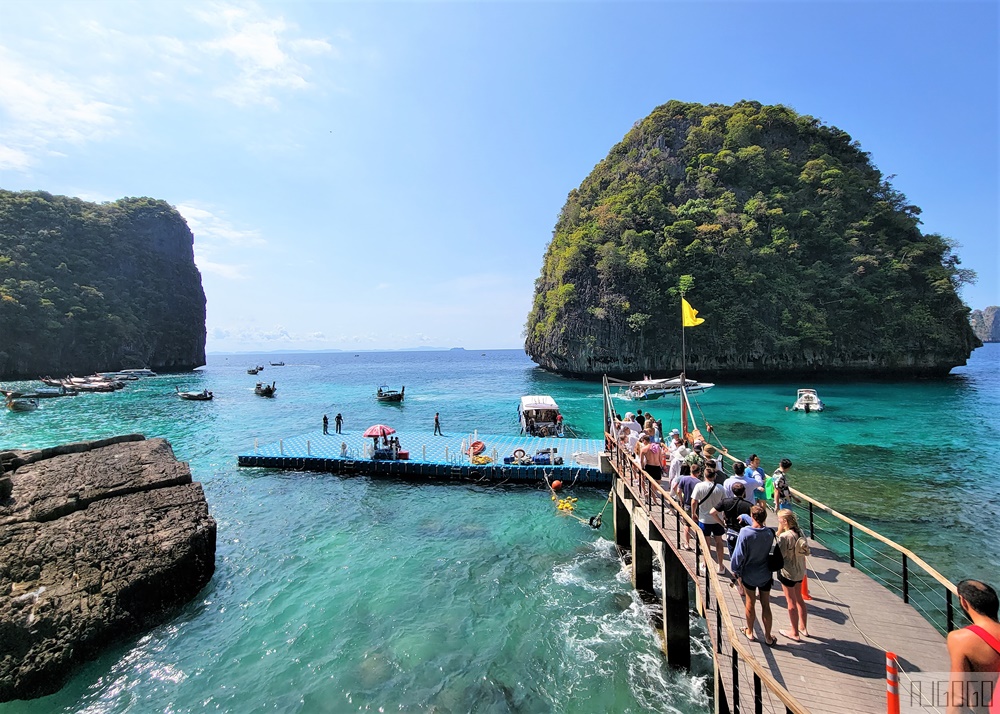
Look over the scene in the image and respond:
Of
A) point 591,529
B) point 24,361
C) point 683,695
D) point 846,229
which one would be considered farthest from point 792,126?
point 24,361

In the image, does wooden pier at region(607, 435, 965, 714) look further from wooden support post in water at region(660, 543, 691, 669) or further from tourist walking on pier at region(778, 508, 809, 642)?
tourist walking on pier at region(778, 508, 809, 642)

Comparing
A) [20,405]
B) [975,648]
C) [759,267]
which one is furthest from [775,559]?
[759,267]

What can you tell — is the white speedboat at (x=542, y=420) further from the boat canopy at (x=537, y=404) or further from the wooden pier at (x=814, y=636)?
the wooden pier at (x=814, y=636)

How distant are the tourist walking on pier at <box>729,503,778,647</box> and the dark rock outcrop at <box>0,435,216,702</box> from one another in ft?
43.0

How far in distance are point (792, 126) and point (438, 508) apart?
91810mm

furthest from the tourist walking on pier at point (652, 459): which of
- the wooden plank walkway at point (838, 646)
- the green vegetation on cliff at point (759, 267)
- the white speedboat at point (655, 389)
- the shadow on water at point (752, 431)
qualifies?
the green vegetation on cliff at point (759, 267)

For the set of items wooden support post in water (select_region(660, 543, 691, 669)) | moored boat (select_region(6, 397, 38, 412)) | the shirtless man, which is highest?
the shirtless man

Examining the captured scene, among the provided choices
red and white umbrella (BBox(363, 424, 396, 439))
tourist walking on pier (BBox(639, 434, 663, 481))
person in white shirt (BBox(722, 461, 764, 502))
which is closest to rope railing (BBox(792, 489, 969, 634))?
person in white shirt (BBox(722, 461, 764, 502))

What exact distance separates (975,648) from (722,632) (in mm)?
3511

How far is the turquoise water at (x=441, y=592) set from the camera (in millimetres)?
8523

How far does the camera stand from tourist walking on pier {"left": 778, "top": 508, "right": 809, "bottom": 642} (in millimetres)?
6188

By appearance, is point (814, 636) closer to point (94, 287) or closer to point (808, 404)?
point (808, 404)

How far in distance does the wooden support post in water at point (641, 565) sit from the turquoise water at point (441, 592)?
0.52m

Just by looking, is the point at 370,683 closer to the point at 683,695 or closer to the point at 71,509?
the point at 683,695
